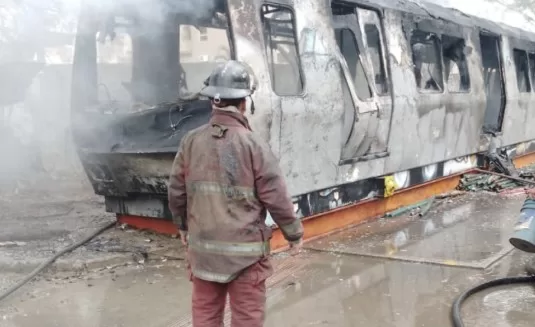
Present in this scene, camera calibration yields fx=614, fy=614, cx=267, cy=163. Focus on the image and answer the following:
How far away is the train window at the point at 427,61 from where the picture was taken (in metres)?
8.46

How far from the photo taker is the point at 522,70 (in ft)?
40.8

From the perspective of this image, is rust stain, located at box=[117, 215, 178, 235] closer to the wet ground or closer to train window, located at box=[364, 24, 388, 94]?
the wet ground

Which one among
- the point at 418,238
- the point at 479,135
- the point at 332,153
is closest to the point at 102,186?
the point at 332,153

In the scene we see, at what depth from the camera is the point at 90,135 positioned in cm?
643

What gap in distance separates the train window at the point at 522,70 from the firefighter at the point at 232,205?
1017 centimetres

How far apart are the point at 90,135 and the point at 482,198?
610cm

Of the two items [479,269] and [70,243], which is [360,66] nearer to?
[479,269]

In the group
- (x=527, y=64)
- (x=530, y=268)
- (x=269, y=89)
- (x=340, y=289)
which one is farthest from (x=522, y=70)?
(x=340, y=289)

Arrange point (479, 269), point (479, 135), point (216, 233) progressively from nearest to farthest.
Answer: point (216, 233), point (479, 269), point (479, 135)

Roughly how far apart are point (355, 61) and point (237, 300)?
4610 mm

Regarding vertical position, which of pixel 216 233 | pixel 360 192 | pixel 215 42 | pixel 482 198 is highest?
pixel 215 42

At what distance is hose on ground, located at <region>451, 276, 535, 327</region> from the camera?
4.22 metres

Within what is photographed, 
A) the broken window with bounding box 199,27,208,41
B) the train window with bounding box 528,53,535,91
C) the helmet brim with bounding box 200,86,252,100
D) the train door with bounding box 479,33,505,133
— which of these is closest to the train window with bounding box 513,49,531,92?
the train window with bounding box 528,53,535,91

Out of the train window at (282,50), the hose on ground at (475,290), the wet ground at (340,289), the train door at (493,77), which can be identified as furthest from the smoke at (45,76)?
the train door at (493,77)
